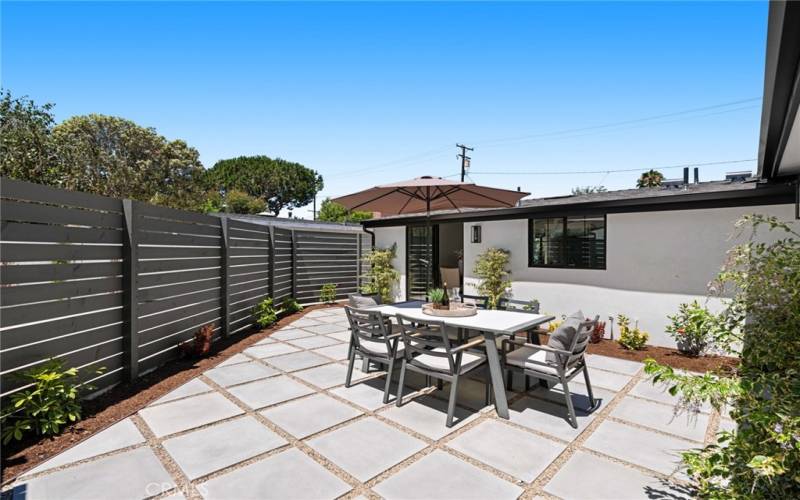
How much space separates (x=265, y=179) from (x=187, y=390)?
38.2 metres

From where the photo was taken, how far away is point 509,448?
10.5ft

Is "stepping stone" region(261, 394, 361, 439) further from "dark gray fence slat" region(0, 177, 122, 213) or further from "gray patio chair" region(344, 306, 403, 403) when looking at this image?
"dark gray fence slat" region(0, 177, 122, 213)

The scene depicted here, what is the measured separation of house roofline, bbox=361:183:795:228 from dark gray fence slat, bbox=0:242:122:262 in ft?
22.8

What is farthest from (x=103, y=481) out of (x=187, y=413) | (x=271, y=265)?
(x=271, y=265)

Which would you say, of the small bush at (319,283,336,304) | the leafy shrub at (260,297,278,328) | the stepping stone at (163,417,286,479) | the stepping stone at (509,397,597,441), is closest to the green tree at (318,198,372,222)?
the small bush at (319,283,336,304)

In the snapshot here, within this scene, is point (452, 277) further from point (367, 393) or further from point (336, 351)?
point (367, 393)

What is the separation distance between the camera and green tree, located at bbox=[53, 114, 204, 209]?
69.1 ft

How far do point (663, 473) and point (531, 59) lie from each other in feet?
29.7

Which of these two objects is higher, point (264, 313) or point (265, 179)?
point (265, 179)

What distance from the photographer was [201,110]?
541 inches

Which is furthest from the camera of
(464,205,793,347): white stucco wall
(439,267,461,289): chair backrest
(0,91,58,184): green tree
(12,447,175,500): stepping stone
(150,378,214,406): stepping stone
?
(0,91,58,184): green tree

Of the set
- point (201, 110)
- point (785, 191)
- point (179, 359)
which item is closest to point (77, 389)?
point (179, 359)

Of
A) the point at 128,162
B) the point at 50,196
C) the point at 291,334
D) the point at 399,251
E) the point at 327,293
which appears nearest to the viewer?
the point at 50,196

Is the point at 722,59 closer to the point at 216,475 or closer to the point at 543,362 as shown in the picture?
the point at 543,362
